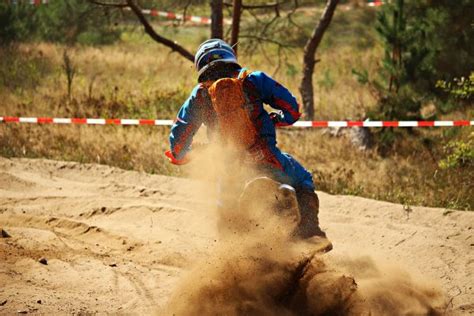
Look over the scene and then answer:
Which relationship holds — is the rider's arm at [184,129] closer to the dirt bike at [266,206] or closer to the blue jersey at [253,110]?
the blue jersey at [253,110]

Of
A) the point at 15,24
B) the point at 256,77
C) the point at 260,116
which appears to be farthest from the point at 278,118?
the point at 15,24

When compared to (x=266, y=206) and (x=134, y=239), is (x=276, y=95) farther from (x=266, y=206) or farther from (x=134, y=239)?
(x=134, y=239)

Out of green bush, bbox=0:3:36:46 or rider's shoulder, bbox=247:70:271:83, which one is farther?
green bush, bbox=0:3:36:46

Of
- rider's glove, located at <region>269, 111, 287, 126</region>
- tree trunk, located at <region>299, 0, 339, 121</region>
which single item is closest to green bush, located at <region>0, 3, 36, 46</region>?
tree trunk, located at <region>299, 0, 339, 121</region>

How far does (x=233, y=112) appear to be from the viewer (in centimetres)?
471

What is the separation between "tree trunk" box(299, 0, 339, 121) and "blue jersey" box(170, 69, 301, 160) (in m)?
7.51

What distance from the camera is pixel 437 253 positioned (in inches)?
259

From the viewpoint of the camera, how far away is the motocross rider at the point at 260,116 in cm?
482

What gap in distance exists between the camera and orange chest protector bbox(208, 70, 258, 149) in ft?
15.4

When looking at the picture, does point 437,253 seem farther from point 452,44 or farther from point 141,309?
point 452,44

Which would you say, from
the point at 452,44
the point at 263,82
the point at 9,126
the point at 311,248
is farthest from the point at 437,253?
the point at 9,126

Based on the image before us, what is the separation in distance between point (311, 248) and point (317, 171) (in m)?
4.77

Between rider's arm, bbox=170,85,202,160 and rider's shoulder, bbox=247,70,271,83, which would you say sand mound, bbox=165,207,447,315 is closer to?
rider's arm, bbox=170,85,202,160

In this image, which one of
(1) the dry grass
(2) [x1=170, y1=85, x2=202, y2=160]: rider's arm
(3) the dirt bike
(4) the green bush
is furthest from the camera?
(4) the green bush
